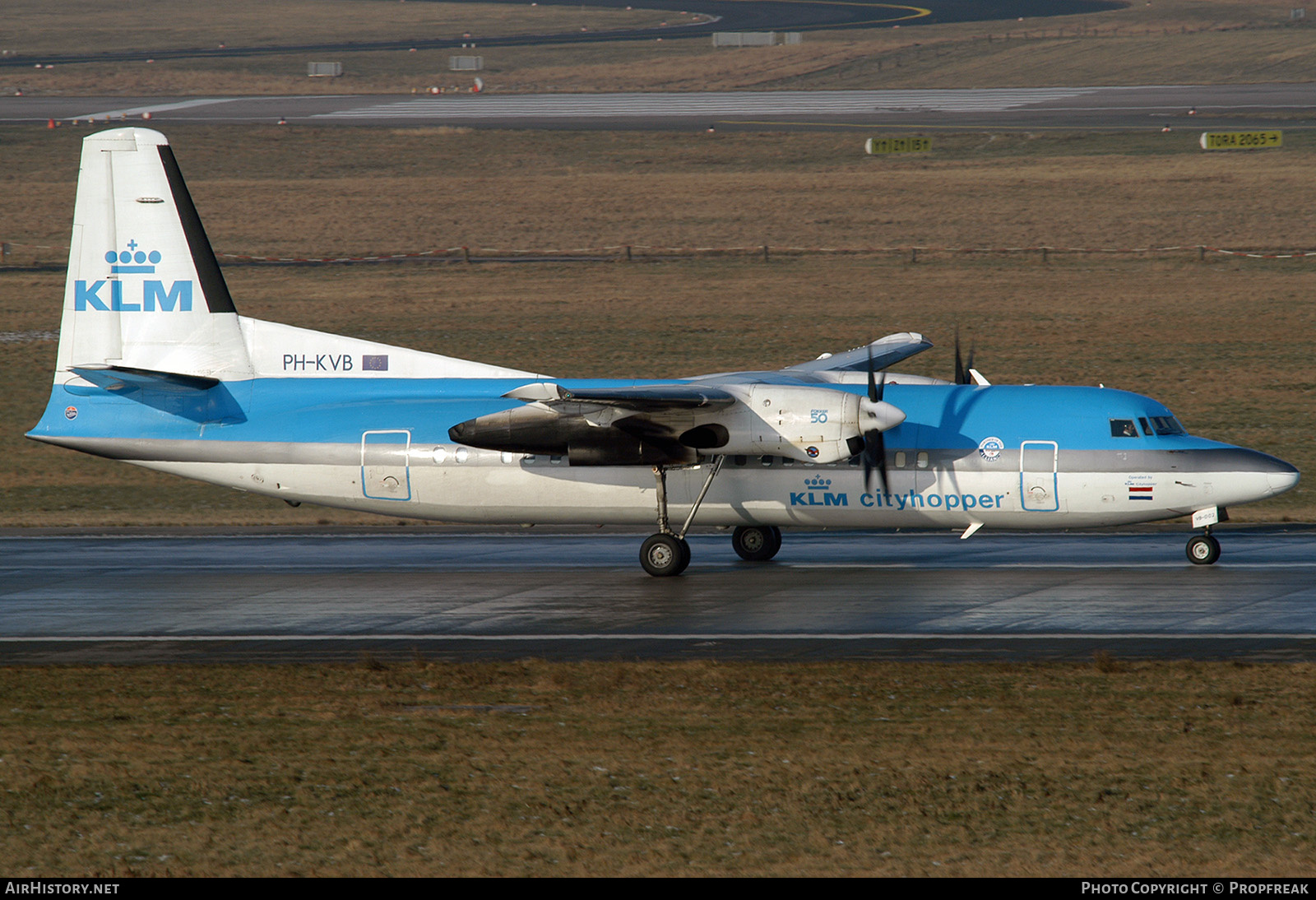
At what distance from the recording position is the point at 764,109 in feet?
314

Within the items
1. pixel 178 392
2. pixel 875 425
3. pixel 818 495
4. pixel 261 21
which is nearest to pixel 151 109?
pixel 261 21

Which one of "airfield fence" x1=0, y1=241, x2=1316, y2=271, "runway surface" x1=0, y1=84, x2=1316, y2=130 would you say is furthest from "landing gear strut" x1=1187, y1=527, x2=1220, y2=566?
"runway surface" x1=0, y1=84, x2=1316, y2=130

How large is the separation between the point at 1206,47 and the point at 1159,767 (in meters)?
110

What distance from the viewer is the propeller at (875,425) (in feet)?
79.7

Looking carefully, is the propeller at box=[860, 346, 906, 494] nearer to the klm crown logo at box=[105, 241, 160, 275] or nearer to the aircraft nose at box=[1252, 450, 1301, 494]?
the aircraft nose at box=[1252, 450, 1301, 494]

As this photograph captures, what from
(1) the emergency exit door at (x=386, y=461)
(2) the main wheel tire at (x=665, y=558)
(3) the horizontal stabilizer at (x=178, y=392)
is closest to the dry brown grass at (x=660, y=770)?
(2) the main wheel tire at (x=665, y=558)

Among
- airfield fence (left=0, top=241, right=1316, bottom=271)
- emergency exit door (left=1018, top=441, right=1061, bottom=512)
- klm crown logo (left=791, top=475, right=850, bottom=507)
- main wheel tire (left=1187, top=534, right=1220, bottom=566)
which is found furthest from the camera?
airfield fence (left=0, top=241, right=1316, bottom=271)

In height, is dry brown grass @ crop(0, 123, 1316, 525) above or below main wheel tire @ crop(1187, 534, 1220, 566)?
above

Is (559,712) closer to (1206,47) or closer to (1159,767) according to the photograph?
(1159,767)

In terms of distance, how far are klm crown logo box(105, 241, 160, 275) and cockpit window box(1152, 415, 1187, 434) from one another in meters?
18.2

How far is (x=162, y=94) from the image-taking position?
350ft

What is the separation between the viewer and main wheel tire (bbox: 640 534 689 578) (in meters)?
26.1

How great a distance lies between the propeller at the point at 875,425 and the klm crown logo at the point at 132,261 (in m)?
13.5

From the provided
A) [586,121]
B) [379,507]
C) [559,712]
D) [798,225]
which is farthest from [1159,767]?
[586,121]
